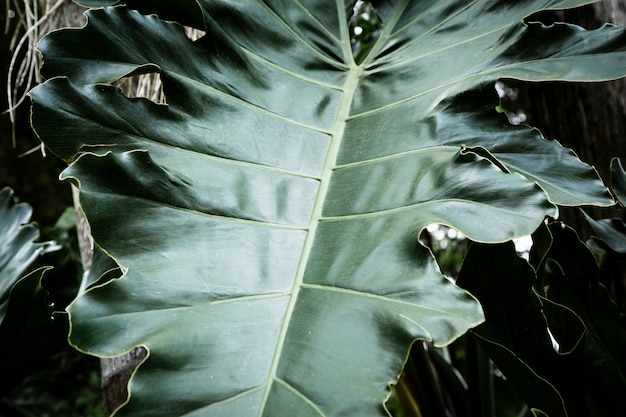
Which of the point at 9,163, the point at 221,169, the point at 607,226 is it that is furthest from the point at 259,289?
the point at 9,163

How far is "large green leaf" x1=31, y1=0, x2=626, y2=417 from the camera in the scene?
452 mm

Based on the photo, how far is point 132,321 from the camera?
472 mm

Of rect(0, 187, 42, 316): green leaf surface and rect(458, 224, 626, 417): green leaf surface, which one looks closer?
rect(458, 224, 626, 417): green leaf surface

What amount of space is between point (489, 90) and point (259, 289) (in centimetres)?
36

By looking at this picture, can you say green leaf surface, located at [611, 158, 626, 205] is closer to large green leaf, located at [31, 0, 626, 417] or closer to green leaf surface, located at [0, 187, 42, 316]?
large green leaf, located at [31, 0, 626, 417]

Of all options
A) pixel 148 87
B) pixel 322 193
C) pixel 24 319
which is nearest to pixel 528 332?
pixel 322 193

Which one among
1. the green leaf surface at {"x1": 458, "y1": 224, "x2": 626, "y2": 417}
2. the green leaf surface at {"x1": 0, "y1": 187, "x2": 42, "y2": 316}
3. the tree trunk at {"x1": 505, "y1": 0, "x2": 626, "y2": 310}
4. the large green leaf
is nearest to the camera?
the large green leaf

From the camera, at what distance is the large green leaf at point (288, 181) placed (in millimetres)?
452

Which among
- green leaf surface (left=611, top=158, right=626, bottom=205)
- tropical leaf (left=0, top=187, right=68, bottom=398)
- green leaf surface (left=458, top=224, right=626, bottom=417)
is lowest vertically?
tropical leaf (left=0, top=187, right=68, bottom=398)

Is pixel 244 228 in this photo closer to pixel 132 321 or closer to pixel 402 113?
pixel 132 321

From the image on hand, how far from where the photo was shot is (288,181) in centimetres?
66

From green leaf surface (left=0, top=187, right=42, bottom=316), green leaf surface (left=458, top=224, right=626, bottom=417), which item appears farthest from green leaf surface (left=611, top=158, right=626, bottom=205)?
green leaf surface (left=0, top=187, right=42, bottom=316)

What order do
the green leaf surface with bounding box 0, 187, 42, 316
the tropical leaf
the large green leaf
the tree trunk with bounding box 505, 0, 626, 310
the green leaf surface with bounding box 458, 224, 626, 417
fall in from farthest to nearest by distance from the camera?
the tree trunk with bounding box 505, 0, 626, 310, the green leaf surface with bounding box 0, 187, 42, 316, the tropical leaf, the green leaf surface with bounding box 458, 224, 626, 417, the large green leaf

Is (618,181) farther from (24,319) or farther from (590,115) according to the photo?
(24,319)
